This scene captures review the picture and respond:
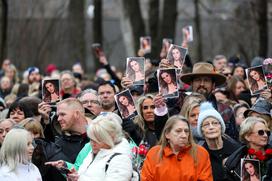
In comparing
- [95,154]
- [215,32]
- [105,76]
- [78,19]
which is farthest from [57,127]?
[215,32]

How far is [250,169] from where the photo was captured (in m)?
11.7

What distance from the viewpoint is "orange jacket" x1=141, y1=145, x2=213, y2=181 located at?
1122 centimetres

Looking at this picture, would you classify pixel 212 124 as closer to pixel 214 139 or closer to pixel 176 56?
pixel 214 139

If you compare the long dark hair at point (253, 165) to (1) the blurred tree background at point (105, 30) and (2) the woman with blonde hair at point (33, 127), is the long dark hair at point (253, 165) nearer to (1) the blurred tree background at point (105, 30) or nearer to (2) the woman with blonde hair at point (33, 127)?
Result: (2) the woman with blonde hair at point (33, 127)

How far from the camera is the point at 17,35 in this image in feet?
146

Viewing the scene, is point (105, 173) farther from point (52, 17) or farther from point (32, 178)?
point (52, 17)

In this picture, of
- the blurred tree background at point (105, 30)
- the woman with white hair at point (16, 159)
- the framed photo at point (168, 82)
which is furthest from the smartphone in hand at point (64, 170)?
the blurred tree background at point (105, 30)

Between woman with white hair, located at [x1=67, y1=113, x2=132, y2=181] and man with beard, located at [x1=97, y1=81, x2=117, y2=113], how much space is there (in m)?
3.16

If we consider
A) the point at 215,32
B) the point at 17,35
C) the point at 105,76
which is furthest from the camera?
the point at 215,32

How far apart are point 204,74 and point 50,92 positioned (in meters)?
2.22

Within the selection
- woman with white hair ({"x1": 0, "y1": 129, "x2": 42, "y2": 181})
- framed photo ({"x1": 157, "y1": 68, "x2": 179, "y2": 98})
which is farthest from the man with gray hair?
woman with white hair ({"x1": 0, "y1": 129, "x2": 42, "y2": 181})

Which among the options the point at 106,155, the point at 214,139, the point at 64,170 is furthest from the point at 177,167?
the point at 64,170

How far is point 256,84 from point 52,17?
33.2 m

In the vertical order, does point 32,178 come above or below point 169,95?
below
